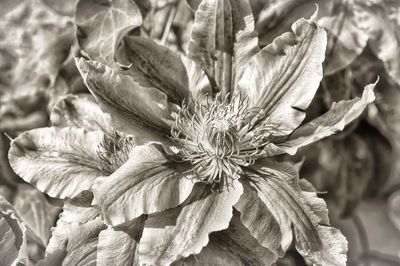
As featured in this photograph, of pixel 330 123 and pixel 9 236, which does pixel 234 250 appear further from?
pixel 9 236

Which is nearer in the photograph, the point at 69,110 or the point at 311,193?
the point at 311,193

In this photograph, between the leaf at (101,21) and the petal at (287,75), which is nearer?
the petal at (287,75)

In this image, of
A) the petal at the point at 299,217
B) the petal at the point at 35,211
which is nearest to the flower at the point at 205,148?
the petal at the point at 299,217

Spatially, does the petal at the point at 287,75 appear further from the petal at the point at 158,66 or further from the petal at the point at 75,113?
the petal at the point at 75,113

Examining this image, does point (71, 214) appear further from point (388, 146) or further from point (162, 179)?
point (388, 146)

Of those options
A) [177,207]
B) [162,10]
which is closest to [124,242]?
[177,207]

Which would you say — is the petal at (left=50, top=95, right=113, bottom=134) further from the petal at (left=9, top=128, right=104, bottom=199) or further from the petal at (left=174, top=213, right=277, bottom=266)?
the petal at (left=174, top=213, right=277, bottom=266)

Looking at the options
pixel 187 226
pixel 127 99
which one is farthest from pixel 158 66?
pixel 187 226
